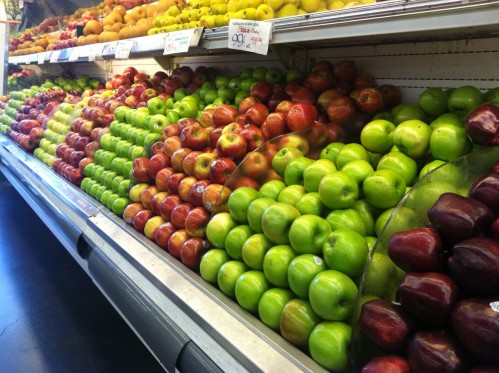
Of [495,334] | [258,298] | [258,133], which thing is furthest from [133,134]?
[495,334]

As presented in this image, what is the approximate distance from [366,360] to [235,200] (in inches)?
24.8

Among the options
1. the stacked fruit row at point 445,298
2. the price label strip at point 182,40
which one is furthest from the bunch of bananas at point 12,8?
the stacked fruit row at point 445,298

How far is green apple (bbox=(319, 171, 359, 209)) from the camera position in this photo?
1062mm

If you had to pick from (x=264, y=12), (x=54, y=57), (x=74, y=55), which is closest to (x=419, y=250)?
(x=264, y=12)

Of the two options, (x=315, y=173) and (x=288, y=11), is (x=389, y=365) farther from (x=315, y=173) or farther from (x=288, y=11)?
(x=288, y=11)

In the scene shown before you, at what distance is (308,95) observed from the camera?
5.58 ft

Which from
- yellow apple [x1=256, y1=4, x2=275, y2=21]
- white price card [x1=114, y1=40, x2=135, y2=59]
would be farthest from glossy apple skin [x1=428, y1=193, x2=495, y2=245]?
white price card [x1=114, y1=40, x2=135, y2=59]

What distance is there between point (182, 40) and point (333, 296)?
140cm

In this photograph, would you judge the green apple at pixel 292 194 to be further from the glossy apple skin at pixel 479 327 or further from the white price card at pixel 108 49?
the white price card at pixel 108 49

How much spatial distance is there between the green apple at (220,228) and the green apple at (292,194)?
0.19 m

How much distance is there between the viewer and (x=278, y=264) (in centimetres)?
107

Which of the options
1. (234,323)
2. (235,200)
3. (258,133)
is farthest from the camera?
(258,133)

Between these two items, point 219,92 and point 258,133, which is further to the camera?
point 219,92

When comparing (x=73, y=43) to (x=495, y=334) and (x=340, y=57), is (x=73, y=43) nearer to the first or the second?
(x=340, y=57)
